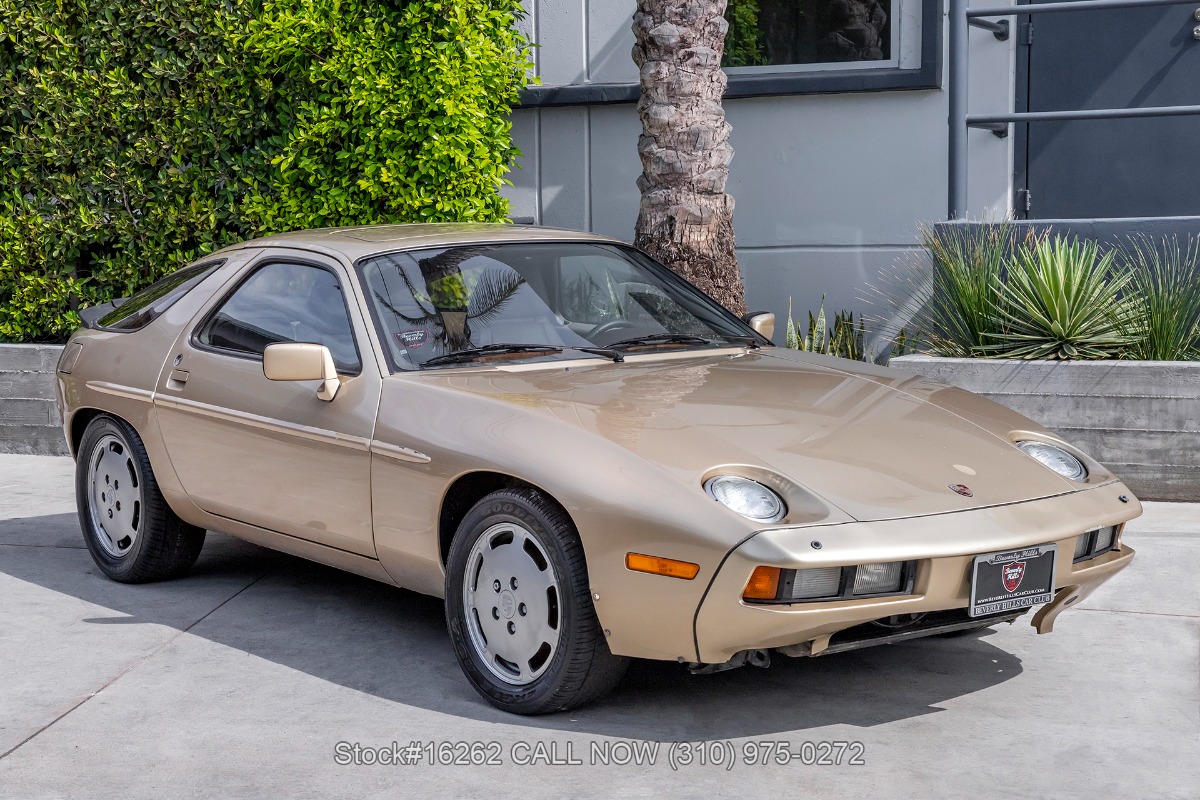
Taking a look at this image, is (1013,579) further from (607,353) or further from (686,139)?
(686,139)

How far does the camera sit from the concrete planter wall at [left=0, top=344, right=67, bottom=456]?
30.0 feet

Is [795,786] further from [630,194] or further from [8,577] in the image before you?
[630,194]

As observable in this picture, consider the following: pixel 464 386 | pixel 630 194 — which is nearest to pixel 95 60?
pixel 630 194

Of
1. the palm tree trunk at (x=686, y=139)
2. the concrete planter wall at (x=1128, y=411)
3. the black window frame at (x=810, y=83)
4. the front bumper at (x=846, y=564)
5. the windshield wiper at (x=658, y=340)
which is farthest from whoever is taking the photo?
the black window frame at (x=810, y=83)

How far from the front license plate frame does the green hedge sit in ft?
17.5

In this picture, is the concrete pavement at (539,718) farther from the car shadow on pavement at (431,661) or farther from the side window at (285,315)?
the side window at (285,315)

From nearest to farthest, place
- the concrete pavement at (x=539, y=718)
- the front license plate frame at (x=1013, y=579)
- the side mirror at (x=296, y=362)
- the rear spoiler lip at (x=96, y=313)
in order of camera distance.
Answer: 1. the concrete pavement at (x=539, y=718)
2. the front license plate frame at (x=1013, y=579)
3. the side mirror at (x=296, y=362)
4. the rear spoiler lip at (x=96, y=313)

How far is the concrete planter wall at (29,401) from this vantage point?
913 centimetres

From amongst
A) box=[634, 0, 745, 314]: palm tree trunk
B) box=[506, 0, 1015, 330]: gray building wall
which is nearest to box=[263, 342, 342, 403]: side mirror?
box=[634, 0, 745, 314]: palm tree trunk

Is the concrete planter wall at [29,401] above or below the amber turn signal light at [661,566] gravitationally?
below

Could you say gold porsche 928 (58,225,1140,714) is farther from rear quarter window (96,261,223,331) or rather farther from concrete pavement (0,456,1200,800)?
concrete pavement (0,456,1200,800)

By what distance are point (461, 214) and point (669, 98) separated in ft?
5.28

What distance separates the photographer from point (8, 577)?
6121 millimetres

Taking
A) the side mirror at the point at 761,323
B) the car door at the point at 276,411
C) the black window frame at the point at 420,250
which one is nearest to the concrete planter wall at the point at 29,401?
the car door at the point at 276,411
